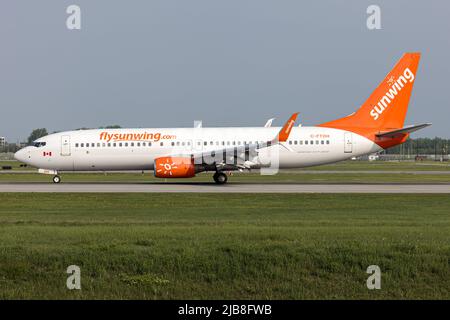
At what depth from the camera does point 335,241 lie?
14.1 meters

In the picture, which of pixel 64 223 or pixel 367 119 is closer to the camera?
pixel 64 223

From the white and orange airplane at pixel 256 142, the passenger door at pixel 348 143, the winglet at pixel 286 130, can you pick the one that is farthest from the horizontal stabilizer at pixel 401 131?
the winglet at pixel 286 130

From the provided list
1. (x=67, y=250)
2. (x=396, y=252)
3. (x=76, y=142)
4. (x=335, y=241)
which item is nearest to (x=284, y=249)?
(x=335, y=241)

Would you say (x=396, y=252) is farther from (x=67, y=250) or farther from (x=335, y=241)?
(x=67, y=250)

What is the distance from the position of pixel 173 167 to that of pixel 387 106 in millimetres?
16384

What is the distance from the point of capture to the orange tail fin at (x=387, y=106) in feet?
139

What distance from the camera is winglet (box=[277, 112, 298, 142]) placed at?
38362 millimetres

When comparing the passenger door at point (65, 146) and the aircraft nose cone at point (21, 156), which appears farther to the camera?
the aircraft nose cone at point (21, 156)

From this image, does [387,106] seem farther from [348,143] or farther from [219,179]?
[219,179]

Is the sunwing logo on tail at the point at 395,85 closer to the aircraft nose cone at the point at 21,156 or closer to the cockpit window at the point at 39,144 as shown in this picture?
the cockpit window at the point at 39,144

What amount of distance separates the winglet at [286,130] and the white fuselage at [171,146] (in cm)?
183

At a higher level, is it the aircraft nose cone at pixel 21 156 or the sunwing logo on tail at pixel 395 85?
the sunwing logo on tail at pixel 395 85
